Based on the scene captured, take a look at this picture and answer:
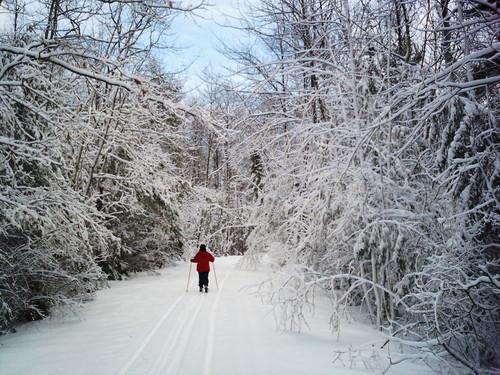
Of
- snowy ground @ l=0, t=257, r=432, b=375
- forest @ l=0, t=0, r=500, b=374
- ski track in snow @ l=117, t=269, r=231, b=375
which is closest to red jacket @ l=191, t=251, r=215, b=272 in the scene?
snowy ground @ l=0, t=257, r=432, b=375

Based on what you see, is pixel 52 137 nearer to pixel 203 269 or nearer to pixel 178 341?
pixel 178 341

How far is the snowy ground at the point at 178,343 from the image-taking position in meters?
5.17

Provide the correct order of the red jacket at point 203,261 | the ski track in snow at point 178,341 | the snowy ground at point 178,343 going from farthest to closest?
the red jacket at point 203,261 < the snowy ground at point 178,343 < the ski track in snow at point 178,341

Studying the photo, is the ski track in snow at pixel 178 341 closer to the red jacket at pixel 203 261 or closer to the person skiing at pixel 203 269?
the person skiing at pixel 203 269

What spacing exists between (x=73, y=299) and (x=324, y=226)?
584 cm

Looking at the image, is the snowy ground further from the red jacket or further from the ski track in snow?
the red jacket

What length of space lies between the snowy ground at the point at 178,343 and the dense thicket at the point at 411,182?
58 centimetres

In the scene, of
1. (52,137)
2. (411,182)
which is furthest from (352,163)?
(52,137)

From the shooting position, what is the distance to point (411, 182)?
281 inches

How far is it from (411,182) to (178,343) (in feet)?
17.3

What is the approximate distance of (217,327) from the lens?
7.20 meters

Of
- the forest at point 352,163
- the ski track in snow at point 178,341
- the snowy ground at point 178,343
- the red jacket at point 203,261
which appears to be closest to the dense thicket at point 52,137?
the forest at point 352,163

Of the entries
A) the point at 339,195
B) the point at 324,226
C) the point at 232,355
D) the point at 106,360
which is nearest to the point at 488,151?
the point at 339,195

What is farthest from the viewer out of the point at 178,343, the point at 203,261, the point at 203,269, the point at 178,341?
the point at 203,261
